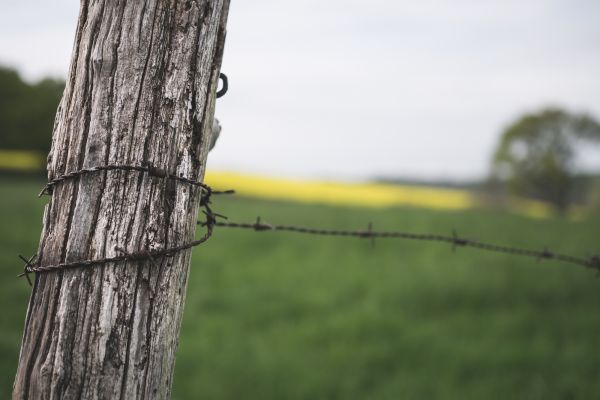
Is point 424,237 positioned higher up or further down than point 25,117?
further down

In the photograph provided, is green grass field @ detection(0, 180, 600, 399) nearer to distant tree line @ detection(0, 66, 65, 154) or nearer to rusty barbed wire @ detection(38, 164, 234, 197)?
rusty barbed wire @ detection(38, 164, 234, 197)

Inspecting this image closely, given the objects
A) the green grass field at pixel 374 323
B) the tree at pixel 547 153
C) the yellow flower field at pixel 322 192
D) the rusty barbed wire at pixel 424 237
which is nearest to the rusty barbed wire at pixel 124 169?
the rusty barbed wire at pixel 424 237

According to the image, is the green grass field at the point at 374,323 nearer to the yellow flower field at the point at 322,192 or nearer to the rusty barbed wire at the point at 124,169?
the rusty barbed wire at the point at 124,169

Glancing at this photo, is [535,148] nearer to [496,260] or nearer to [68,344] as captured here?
[496,260]

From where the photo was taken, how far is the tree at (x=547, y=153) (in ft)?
119

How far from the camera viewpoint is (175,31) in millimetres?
1082

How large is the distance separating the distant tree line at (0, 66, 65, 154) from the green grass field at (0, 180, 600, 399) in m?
31.3

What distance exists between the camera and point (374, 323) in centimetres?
666

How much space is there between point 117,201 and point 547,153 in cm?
4238

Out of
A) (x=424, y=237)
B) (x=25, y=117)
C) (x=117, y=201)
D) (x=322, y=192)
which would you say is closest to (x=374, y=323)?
(x=424, y=237)

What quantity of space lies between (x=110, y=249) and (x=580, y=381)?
18.5 feet

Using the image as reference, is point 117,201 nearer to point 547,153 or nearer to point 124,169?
point 124,169

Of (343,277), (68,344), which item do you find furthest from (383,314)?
(68,344)

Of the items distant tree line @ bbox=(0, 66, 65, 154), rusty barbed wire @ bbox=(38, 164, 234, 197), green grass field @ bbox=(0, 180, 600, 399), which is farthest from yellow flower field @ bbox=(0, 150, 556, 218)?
rusty barbed wire @ bbox=(38, 164, 234, 197)
